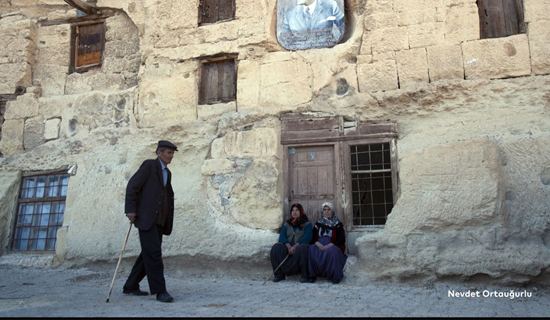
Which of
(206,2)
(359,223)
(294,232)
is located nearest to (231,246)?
(294,232)

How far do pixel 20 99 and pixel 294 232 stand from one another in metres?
6.01

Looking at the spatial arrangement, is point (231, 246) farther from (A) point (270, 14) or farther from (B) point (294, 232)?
(A) point (270, 14)

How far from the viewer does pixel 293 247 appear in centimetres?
603

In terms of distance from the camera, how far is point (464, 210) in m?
5.63

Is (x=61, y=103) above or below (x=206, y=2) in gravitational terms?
below

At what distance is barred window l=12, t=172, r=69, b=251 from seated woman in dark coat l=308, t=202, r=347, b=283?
4632 mm

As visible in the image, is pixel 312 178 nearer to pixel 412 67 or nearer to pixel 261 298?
pixel 412 67

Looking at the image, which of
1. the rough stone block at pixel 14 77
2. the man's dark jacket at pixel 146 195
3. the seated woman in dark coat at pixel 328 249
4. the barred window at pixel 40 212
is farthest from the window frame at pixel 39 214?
the seated woman in dark coat at pixel 328 249

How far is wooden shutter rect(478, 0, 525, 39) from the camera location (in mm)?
6589

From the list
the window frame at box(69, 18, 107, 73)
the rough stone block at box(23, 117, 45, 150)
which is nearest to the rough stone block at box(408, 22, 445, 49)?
the window frame at box(69, 18, 107, 73)

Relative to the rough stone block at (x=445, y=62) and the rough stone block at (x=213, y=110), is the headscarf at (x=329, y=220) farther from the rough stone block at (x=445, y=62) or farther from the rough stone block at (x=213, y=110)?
the rough stone block at (x=445, y=62)

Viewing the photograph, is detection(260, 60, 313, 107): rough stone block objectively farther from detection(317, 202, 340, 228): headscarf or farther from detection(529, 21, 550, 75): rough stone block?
detection(529, 21, 550, 75): rough stone block

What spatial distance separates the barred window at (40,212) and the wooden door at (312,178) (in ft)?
13.4

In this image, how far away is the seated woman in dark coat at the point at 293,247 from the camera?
19.6 feet
